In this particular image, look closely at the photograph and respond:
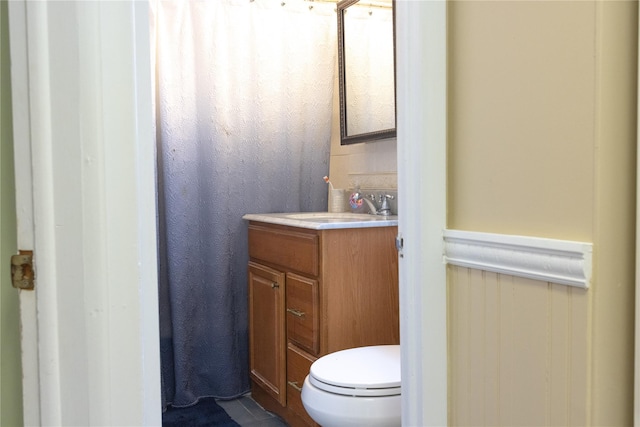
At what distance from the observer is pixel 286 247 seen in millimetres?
2686

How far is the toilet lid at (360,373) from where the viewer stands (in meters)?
1.84

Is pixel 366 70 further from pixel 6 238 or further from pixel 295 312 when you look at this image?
pixel 6 238

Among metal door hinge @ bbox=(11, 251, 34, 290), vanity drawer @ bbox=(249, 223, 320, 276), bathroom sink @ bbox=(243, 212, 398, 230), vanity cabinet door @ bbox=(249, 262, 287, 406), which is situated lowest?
vanity cabinet door @ bbox=(249, 262, 287, 406)

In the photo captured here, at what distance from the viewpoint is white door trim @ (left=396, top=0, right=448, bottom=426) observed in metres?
1.45

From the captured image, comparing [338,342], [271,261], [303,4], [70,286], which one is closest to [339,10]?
[303,4]

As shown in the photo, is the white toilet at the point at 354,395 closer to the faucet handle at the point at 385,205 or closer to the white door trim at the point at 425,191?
the white door trim at the point at 425,191

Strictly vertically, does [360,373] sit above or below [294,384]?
above

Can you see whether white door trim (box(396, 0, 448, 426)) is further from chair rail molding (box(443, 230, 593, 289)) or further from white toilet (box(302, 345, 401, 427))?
white toilet (box(302, 345, 401, 427))

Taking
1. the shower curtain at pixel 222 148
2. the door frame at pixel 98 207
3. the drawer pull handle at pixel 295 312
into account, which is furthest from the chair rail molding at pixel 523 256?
the shower curtain at pixel 222 148

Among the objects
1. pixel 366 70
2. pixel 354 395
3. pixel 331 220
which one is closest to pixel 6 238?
pixel 354 395

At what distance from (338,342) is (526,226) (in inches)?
51.3

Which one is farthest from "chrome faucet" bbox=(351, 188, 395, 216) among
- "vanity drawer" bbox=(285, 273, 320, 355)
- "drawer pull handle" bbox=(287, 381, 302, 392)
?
"drawer pull handle" bbox=(287, 381, 302, 392)

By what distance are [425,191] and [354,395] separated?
2.20 ft

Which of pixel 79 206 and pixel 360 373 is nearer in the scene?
pixel 79 206
